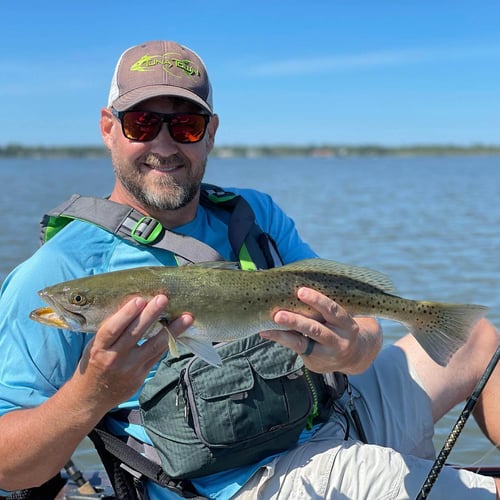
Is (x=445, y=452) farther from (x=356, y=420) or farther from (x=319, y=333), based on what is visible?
(x=319, y=333)

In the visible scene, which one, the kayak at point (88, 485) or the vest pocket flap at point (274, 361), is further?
the kayak at point (88, 485)

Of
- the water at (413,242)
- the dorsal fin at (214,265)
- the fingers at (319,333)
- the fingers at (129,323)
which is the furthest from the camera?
the water at (413,242)

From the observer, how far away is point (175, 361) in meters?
3.42

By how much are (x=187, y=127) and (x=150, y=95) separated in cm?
28

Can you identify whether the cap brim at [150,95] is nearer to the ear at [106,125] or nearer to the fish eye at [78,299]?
the ear at [106,125]

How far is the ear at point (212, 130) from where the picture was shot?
4.20 metres

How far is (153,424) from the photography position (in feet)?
11.0

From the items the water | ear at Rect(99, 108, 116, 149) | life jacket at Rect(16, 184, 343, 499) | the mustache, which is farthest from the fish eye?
the water

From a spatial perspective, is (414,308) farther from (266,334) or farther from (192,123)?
(192,123)

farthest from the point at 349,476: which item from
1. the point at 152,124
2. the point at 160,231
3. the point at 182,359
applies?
the point at 152,124

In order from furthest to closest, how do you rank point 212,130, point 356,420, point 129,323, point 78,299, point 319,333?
point 212,130
point 356,420
point 319,333
point 78,299
point 129,323

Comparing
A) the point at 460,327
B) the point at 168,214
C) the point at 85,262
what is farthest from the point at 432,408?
the point at 85,262

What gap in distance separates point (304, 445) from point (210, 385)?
656 millimetres

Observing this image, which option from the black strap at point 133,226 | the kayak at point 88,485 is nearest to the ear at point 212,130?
the black strap at point 133,226
